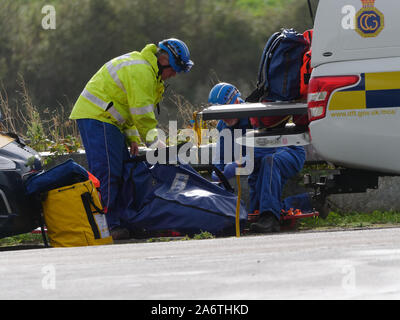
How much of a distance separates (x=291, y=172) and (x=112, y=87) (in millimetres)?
1714

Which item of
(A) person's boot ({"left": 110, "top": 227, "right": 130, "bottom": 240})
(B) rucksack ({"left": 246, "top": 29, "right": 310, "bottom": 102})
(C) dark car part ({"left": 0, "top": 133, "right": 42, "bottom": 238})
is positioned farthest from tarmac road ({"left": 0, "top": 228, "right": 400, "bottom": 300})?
(B) rucksack ({"left": 246, "top": 29, "right": 310, "bottom": 102})

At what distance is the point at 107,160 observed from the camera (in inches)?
285

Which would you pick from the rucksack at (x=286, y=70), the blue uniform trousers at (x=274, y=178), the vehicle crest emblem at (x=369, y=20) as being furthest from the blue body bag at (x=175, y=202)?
the vehicle crest emblem at (x=369, y=20)

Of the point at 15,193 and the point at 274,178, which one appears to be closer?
the point at 15,193

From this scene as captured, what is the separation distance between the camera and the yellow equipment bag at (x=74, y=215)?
21.7 ft

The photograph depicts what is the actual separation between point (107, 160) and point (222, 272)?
3562 mm

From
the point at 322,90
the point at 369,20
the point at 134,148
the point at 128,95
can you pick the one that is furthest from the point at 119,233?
the point at 369,20

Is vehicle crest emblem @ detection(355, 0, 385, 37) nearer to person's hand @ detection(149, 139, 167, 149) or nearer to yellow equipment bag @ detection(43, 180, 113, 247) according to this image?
person's hand @ detection(149, 139, 167, 149)

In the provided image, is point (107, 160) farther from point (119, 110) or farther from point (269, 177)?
point (269, 177)

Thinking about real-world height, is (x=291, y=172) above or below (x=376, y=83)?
below

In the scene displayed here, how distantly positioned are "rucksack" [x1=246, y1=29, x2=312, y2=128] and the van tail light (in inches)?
32.3
